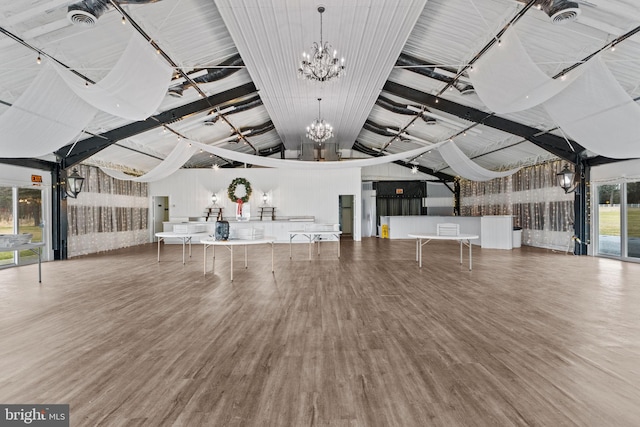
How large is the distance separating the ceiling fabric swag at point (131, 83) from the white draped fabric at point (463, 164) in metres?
6.18

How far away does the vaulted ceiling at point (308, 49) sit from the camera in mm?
4535

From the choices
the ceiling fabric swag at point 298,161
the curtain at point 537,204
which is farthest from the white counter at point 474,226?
the ceiling fabric swag at point 298,161


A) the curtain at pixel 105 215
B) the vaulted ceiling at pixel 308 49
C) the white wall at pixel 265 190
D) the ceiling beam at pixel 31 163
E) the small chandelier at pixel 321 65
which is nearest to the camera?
the vaulted ceiling at pixel 308 49

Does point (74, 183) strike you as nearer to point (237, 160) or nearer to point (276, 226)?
point (237, 160)

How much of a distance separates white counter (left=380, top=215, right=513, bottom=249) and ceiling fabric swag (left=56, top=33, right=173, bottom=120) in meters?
9.73

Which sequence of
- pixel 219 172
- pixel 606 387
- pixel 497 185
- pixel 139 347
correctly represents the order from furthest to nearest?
pixel 219 172
pixel 497 185
pixel 139 347
pixel 606 387

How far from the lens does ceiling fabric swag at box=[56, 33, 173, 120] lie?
4.04 metres

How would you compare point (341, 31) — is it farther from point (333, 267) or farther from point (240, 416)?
point (240, 416)

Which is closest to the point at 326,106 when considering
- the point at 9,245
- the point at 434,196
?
the point at 9,245

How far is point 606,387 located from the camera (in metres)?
2.21

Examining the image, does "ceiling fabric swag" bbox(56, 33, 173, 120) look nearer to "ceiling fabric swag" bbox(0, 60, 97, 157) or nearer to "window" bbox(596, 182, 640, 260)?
"ceiling fabric swag" bbox(0, 60, 97, 157)

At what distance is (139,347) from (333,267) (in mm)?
4566

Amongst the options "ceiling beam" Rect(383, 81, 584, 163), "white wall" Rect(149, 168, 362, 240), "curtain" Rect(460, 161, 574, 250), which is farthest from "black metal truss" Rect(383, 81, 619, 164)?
"white wall" Rect(149, 168, 362, 240)

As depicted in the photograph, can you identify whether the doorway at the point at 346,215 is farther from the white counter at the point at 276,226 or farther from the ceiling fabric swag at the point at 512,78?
the ceiling fabric swag at the point at 512,78
